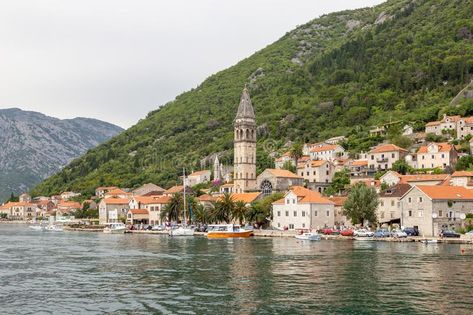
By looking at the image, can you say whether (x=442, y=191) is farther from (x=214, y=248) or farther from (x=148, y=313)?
(x=148, y=313)

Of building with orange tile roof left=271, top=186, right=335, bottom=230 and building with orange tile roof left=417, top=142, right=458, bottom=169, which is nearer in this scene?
building with orange tile roof left=271, top=186, right=335, bottom=230

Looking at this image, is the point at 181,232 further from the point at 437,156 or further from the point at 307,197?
the point at 437,156

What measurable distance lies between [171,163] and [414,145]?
92.0 m

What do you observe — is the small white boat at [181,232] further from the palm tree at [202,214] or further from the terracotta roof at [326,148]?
the terracotta roof at [326,148]

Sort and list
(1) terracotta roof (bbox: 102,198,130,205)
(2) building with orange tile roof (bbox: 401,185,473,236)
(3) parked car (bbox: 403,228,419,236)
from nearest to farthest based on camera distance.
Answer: (2) building with orange tile roof (bbox: 401,185,473,236) < (3) parked car (bbox: 403,228,419,236) < (1) terracotta roof (bbox: 102,198,130,205)

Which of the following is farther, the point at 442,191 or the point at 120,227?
the point at 120,227

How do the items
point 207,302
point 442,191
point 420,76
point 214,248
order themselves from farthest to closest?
point 420,76 → point 442,191 → point 214,248 → point 207,302

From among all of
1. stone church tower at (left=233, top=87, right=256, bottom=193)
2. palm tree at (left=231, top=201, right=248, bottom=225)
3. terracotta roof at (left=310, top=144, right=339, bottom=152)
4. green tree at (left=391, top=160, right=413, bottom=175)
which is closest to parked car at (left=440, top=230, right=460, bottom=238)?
green tree at (left=391, top=160, right=413, bottom=175)

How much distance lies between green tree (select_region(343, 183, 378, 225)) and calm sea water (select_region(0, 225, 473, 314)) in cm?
1991

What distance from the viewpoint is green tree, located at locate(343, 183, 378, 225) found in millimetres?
85438

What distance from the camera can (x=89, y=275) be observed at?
154ft

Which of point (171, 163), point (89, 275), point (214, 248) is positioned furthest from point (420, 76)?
point (89, 275)

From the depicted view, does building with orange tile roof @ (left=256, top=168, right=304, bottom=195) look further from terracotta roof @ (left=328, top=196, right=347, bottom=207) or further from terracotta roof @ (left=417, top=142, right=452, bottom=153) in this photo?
terracotta roof @ (left=417, top=142, right=452, bottom=153)

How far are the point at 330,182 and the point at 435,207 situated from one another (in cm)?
4284
